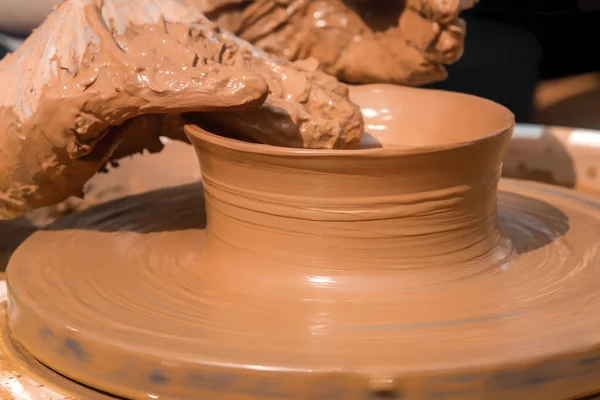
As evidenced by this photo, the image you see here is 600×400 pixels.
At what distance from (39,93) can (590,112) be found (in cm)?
250

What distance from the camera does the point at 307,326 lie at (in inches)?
38.5

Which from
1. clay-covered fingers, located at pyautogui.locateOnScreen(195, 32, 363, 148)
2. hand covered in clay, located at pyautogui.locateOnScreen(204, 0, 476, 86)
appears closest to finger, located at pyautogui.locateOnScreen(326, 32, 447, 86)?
hand covered in clay, located at pyautogui.locateOnScreen(204, 0, 476, 86)

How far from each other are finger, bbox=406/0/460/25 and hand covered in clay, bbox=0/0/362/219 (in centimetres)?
30

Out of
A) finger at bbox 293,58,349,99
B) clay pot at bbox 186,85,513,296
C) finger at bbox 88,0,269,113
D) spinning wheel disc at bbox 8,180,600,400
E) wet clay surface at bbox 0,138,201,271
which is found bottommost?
wet clay surface at bbox 0,138,201,271

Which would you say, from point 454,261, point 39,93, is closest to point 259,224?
point 454,261

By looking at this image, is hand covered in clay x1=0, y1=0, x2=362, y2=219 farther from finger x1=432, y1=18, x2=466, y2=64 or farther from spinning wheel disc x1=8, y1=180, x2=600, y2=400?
finger x1=432, y1=18, x2=466, y2=64

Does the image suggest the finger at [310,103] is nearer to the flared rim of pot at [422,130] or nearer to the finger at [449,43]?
the flared rim of pot at [422,130]

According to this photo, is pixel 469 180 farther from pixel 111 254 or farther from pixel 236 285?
pixel 111 254

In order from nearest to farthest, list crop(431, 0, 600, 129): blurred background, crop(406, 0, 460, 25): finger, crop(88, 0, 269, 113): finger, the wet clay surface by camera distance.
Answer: crop(88, 0, 269, 113): finger
crop(406, 0, 460, 25): finger
the wet clay surface
crop(431, 0, 600, 129): blurred background

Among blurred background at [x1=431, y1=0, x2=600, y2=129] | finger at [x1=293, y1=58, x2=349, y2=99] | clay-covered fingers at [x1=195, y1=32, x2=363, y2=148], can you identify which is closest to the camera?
clay-covered fingers at [x1=195, y1=32, x2=363, y2=148]

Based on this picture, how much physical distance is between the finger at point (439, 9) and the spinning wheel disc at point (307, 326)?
49 cm

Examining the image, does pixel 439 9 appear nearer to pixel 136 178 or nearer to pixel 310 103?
pixel 310 103

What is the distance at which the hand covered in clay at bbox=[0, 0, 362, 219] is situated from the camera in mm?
1151

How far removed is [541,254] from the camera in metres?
1.23
